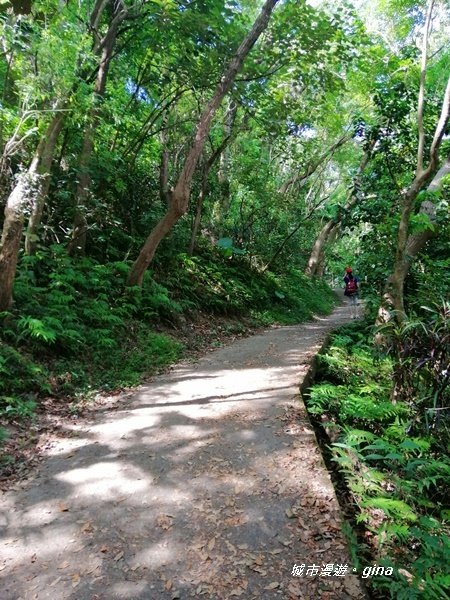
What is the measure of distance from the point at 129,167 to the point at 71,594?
1082 centimetres

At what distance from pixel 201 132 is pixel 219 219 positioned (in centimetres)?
728

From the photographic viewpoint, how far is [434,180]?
7.33 metres

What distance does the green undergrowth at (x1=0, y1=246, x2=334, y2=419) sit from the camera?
5.82 meters

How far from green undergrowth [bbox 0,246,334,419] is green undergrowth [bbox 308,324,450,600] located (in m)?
3.56

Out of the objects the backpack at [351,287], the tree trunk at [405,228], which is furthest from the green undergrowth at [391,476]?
the backpack at [351,287]

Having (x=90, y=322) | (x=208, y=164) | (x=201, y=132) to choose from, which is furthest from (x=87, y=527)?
(x=208, y=164)

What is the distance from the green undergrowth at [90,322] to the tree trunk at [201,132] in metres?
1.16

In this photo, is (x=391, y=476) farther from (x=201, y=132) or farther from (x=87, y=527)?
(x=201, y=132)

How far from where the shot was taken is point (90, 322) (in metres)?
7.72

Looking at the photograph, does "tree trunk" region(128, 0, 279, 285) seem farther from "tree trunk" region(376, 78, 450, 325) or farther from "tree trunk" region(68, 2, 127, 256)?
"tree trunk" region(376, 78, 450, 325)

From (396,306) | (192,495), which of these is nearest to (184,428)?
(192,495)

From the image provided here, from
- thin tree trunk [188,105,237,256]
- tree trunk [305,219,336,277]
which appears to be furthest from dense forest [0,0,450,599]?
tree trunk [305,219,336,277]

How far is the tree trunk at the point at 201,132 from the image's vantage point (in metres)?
7.51

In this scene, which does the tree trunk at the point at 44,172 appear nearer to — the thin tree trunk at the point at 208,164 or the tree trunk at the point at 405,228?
the thin tree trunk at the point at 208,164
